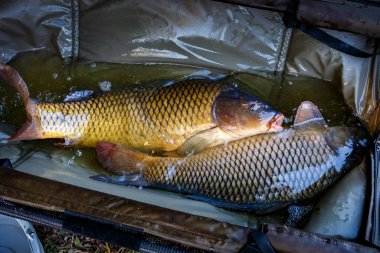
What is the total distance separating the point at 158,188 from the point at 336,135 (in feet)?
3.09

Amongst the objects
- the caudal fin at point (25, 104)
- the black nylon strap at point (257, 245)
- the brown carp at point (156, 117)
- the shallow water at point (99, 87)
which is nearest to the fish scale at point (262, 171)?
the brown carp at point (156, 117)

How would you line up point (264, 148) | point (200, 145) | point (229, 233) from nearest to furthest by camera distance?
point (229, 233) < point (264, 148) < point (200, 145)

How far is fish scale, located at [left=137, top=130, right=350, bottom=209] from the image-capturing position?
7.00 ft

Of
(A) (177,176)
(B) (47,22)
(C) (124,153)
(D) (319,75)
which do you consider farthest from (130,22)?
(D) (319,75)

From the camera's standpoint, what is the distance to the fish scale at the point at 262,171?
213cm

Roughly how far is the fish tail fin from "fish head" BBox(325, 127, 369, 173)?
3.12 feet

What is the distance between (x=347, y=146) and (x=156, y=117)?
0.98 meters

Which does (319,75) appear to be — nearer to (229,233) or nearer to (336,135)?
(336,135)

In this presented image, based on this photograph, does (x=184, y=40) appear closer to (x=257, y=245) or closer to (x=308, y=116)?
(x=308, y=116)

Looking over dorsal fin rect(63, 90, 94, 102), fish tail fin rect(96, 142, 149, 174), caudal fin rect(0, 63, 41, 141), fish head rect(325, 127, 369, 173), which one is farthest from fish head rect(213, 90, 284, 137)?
caudal fin rect(0, 63, 41, 141)

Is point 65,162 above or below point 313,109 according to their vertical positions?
below

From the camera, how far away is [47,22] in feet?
8.71

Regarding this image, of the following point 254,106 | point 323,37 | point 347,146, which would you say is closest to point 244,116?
point 254,106

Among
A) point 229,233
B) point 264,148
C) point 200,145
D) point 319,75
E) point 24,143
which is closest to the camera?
point 229,233
